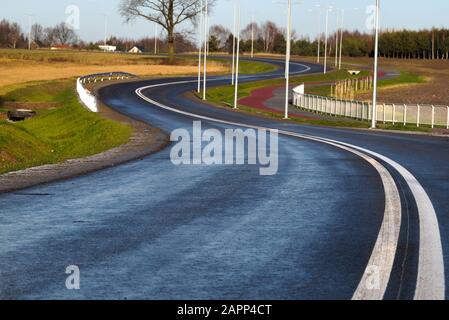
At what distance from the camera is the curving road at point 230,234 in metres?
6.88

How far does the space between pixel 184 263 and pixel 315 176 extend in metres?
8.61

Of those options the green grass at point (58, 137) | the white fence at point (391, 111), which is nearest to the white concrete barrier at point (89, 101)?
the green grass at point (58, 137)

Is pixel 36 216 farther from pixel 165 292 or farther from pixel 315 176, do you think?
pixel 315 176

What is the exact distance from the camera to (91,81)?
78.9 m

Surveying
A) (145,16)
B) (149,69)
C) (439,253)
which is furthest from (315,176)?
(145,16)

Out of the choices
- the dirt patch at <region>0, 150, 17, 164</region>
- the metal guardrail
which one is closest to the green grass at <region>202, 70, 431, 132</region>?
the metal guardrail

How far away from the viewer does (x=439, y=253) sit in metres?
8.34

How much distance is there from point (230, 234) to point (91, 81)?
71083 millimetres

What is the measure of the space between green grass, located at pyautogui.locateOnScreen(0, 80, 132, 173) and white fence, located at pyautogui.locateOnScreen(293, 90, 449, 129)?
15.5 m

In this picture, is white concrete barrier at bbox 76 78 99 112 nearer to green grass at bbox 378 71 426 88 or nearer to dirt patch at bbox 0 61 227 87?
dirt patch at bbox 0 61 227 87

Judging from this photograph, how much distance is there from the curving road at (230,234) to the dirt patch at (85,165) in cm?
61

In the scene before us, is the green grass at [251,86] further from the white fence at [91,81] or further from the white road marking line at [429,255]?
the white road marking line at [429,255]

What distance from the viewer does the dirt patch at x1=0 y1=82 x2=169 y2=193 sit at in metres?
15.0

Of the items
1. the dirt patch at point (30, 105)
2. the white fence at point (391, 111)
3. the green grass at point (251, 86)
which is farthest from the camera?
the green grass at point (251, 86)
